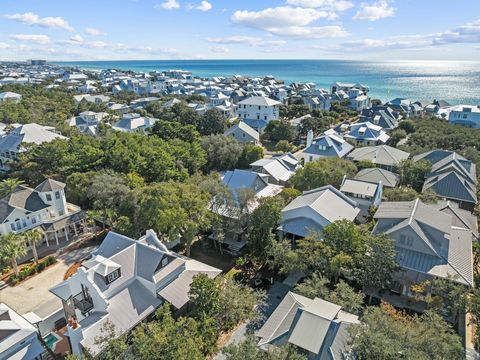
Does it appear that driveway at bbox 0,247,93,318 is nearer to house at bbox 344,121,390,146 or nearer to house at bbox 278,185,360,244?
house at bbox 278,185,360,244

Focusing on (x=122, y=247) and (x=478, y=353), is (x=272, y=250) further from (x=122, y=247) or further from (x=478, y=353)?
(x=478, y=353)

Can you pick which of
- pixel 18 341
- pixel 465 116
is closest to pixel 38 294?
pixel 18 341

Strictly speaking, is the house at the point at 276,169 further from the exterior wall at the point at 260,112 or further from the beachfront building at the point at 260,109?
the exterior wall at the point at 260,112

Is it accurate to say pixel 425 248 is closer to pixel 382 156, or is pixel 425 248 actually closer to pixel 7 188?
pixel 382 156

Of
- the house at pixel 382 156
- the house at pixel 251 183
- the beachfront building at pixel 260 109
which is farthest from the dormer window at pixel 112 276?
the beachfront building at pixel 260 109

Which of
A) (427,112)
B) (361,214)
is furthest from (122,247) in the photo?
(427,112)
